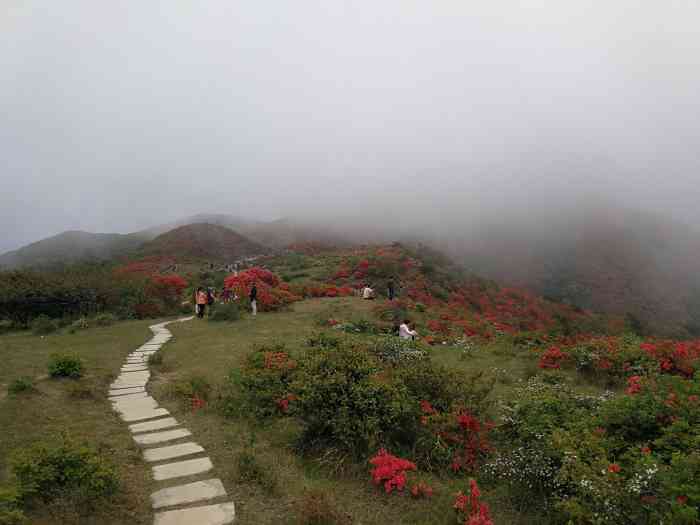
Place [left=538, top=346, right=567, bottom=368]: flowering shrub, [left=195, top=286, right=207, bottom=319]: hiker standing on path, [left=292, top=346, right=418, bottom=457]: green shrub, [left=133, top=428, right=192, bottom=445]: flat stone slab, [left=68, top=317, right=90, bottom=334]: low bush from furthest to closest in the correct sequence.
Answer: [left=195, top=286, right=207, bottom=319]: hiker standing on path, [left=68, top=317, right=90, bottom=334]: low bush, [left=538, top=346, right=567, bottom=368]: flowering shrub, [left=133, top=428, right=192, bottom=445]: flat stone slab, [left=292, top=346, right=418, bottom=457]: green shrub

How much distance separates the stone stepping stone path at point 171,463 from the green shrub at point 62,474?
546 millimetres

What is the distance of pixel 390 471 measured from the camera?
4957 millimetres

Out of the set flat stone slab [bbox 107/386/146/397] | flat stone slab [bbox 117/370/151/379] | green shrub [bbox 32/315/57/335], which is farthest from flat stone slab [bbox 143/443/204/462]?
green shrub [bbox 32/315/57/335]

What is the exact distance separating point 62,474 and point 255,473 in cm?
184

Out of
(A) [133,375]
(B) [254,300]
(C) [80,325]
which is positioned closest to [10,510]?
(A) [133,375]

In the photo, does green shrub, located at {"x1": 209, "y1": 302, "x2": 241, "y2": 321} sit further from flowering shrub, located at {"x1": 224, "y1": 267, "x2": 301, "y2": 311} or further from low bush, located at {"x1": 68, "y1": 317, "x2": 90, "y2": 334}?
low bush, located at {"x1": 68, "y1": 317, "x2": 90, "y2": 334}

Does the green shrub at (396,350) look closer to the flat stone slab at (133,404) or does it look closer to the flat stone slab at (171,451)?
the flat stone slab at (171,451)

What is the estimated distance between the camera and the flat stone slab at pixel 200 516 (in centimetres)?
423

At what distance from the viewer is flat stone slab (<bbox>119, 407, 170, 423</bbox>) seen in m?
7.05

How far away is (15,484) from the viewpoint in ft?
14.0

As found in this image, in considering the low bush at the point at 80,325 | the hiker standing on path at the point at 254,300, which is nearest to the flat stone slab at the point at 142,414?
the low bush at the point at 80,325

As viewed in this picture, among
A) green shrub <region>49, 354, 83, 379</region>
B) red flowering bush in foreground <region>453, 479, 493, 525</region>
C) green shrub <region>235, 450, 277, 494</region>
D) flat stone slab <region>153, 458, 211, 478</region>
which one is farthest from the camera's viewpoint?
green shrub <region>49, 354, 83, 379</region>

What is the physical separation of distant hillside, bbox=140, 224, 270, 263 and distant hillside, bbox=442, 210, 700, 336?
1095 inches

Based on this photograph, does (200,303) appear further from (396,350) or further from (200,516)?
(200,516)
